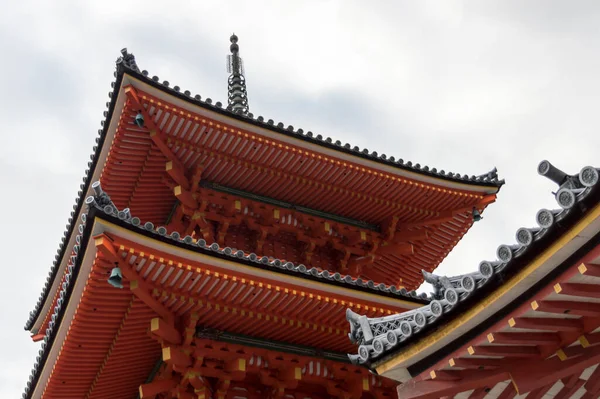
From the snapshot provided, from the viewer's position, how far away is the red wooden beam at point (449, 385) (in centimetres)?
833

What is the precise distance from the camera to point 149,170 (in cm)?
1594

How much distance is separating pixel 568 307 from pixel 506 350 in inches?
39.6

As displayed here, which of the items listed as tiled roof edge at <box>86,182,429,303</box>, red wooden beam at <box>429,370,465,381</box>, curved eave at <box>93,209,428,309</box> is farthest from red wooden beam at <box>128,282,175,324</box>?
red wooden beam at <box>429,370,465,381</box>

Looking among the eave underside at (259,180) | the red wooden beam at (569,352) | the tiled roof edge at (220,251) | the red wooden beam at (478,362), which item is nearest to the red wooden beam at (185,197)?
the eave underside at (259,180)

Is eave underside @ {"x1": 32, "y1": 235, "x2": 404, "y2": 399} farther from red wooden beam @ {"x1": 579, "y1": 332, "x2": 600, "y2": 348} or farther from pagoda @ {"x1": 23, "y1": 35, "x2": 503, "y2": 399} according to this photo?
red wooden beam @ {"x1": 579, "y1": 332, "x2": 600, "y2": 348}

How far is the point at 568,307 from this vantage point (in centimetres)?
770

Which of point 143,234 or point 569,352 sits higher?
point 143,234

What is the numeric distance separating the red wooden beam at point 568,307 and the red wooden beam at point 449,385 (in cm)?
108

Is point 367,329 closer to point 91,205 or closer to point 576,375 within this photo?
point 576,375

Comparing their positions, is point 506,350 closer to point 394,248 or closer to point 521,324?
point 521,324

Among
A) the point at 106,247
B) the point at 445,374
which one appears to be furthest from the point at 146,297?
the point at 445,374

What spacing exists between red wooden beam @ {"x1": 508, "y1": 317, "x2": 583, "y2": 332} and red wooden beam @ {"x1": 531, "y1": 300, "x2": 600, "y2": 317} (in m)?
0.24

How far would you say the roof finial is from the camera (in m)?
21.6

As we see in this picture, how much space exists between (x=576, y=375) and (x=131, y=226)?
22.9ft
